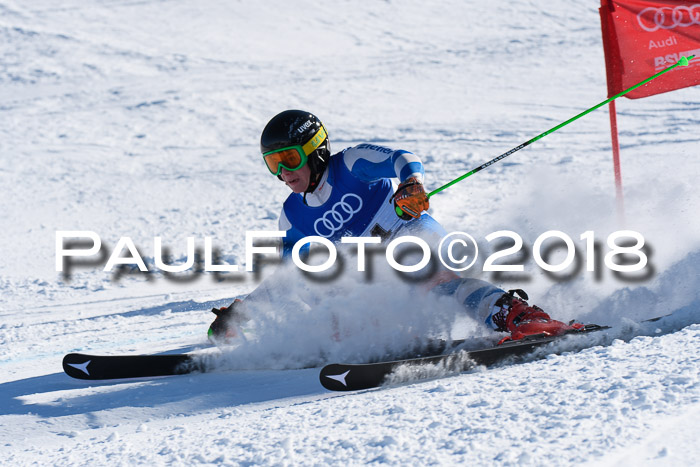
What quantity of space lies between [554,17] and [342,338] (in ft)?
56.0

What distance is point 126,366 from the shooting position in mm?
3752

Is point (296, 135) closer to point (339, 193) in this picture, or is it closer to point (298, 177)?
point (298, 177)

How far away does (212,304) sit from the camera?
18.5 ft

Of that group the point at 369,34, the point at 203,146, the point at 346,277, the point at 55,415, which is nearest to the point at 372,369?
the point at 346,277

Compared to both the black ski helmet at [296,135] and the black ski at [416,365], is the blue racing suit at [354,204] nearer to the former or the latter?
the black ski helmet at [296,135]

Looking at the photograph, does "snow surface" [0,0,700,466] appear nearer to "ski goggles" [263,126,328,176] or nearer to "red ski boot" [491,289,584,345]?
"red ski boot" [491,289,584,345]

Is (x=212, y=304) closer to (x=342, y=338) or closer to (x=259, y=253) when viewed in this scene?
(x=259, y=253)

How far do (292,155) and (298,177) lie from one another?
0.14 meters

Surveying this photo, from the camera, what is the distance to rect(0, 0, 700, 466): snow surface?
235cm

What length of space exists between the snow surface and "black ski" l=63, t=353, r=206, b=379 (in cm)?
8

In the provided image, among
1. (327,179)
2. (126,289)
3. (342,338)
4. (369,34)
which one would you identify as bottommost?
(126,289)

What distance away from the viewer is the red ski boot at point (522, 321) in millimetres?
3305

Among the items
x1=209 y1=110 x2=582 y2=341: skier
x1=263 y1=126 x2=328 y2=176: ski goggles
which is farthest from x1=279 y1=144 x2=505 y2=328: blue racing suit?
x1=263 y1=126 x2=328 y2=176: ski goggles

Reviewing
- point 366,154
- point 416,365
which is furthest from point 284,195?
point 416,365
